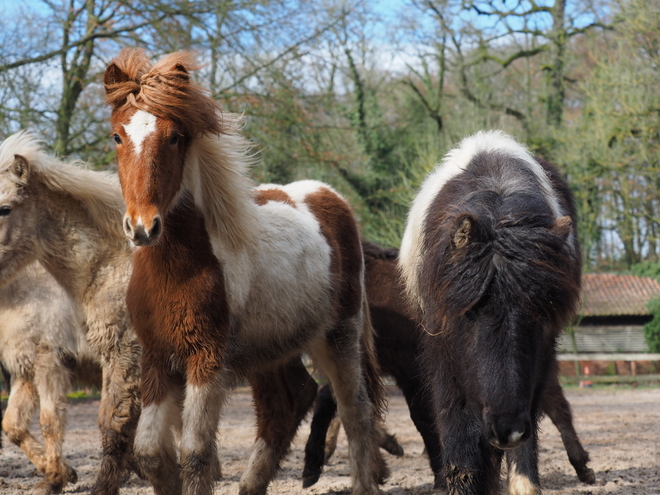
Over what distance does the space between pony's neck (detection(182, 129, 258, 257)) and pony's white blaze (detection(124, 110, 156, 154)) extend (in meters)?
0.42

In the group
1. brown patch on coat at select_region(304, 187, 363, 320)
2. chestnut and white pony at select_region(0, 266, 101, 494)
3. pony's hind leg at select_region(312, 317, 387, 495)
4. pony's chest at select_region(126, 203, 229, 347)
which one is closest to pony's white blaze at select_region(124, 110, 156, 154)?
pony's chest at select_region(126, 203, 229, 347)

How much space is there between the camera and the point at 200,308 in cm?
390

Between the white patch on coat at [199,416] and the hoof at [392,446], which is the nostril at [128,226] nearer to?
the white patch on coat at [199,416]

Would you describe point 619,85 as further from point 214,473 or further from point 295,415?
point 214,473

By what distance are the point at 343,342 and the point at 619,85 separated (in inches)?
739

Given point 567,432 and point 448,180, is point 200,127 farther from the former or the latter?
point 567,432

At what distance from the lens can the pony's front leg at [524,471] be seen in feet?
12.6

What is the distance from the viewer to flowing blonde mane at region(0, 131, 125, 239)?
222 inches

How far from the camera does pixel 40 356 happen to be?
617 cm

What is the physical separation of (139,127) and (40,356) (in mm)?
3263

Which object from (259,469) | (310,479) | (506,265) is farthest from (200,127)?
(310,479)

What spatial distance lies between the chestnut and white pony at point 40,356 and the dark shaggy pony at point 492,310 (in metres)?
3.45

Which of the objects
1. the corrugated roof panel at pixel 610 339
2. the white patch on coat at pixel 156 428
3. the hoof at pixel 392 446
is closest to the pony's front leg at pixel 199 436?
the white patch on coat at pixel 156 428

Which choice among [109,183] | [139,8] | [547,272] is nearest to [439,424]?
[547,272]
